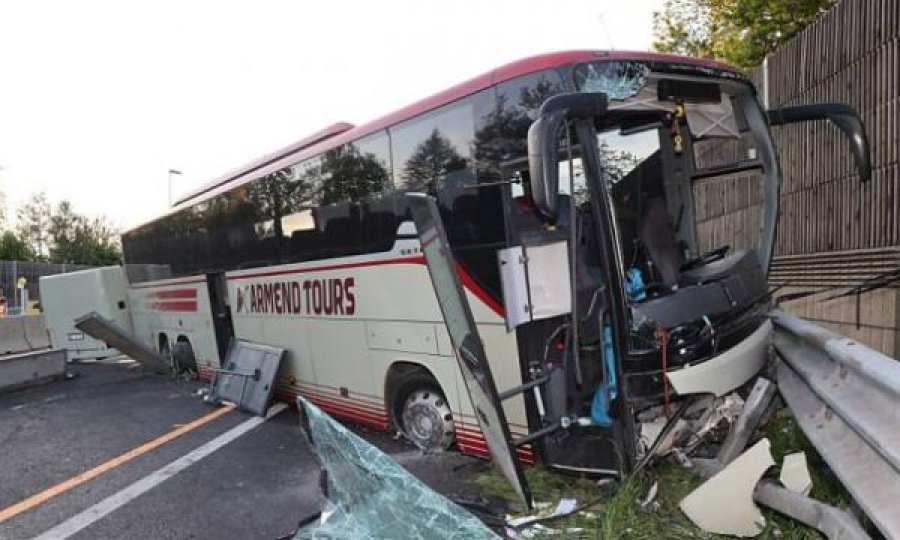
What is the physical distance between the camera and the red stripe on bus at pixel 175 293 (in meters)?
11.1

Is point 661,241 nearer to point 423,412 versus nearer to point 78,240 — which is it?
point 423,412

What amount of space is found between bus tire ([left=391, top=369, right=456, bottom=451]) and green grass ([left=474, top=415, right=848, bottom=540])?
105cm

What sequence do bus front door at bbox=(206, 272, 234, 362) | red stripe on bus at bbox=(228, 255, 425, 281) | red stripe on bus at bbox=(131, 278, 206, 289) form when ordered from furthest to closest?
red stripe on bus at bbox=(131, 278, 206, 289) → bus front door at bbox=(206, 272, 234, 362) → red stripe on bus at bbox=(228, 255, 425, 281)

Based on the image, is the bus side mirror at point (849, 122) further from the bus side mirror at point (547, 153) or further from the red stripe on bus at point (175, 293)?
the red stripe on bus at point (175, 293)

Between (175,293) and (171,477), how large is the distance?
650cm

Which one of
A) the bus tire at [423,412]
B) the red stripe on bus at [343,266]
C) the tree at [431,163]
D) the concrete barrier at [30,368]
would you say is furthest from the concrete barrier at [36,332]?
the tree at [431,163]

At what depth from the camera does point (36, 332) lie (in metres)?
18.1

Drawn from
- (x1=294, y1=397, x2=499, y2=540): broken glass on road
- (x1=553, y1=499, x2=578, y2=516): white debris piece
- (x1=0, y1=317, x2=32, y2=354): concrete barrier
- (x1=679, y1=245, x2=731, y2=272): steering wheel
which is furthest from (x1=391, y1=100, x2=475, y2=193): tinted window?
(x1=0, y1=317, x2=32, y2=354): concrete barrier

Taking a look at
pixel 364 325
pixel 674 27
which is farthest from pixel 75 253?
pixel 364 325

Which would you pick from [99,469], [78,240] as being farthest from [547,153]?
[78,240]

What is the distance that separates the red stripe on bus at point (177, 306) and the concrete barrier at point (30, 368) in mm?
2036

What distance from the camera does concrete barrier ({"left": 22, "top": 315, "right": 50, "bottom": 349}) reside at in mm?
17812

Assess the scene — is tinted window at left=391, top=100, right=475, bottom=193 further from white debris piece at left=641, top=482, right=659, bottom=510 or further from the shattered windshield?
white debris piece at left=641, top=482, right=659, bottom=510

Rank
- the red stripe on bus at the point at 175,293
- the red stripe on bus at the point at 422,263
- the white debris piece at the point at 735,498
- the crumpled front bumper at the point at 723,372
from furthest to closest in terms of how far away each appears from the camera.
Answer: the red stripe on bus at the point at 175,293 < the red stripe on bus at the point at 422,263 < the crumpled front bumper at the point at 723,372 < the white debris piece at the point at 735,498
